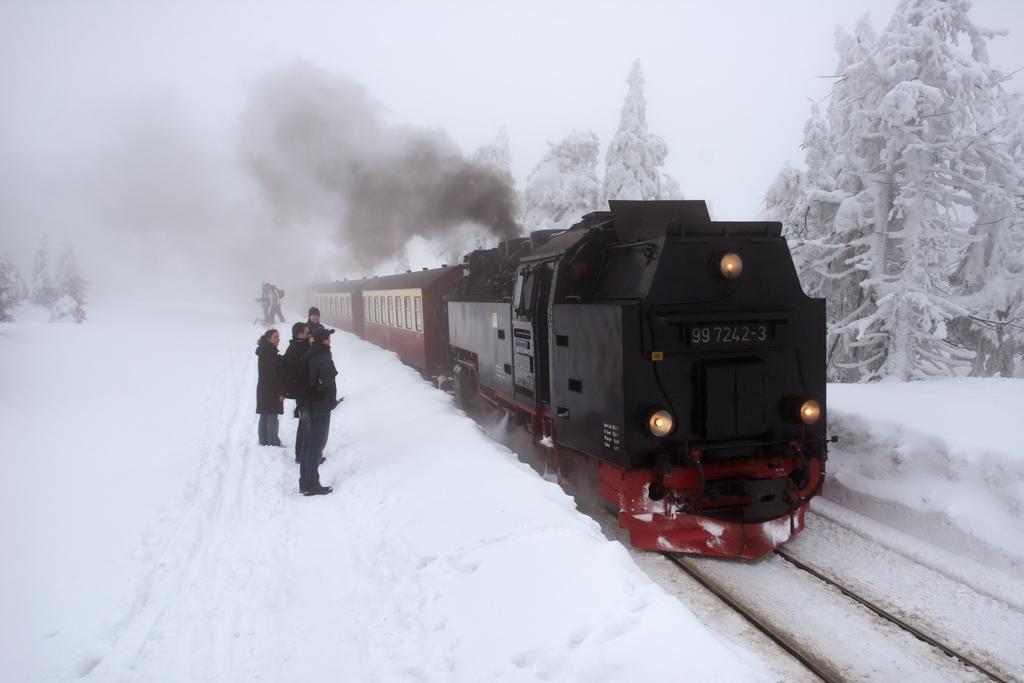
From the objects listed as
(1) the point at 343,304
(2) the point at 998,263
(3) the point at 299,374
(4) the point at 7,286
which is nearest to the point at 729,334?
(3) the point at 299,374

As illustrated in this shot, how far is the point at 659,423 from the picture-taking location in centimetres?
549

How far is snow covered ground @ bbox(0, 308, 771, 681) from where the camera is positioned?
3.84 meters

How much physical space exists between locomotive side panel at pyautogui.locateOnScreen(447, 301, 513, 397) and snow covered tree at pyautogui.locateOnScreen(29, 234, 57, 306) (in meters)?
50.2

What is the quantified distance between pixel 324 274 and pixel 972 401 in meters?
56.8

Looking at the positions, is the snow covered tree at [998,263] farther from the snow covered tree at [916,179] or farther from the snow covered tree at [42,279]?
the snow covered tree at [42,279]

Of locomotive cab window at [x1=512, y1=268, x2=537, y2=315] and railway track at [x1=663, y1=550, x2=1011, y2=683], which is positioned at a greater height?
locomotive cab window at [x1=512, y1=268, x2=537, y2=315]

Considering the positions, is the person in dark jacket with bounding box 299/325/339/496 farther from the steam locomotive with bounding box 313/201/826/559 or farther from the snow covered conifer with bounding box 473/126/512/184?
the snow covered conifer with bounding box 473/126/512/184

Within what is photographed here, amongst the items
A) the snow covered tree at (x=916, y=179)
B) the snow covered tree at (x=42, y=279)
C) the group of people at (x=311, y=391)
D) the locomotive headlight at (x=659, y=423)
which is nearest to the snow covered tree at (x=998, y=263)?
the snow covered tree at (x=916, y=179)

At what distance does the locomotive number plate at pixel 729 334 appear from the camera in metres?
5.65

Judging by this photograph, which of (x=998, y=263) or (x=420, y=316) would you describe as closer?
(x=998, y=263)

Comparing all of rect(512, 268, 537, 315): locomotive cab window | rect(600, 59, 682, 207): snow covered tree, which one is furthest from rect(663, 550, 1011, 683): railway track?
rect(600, 59, 682, 207): snow covered tree

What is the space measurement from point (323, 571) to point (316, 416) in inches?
96.8

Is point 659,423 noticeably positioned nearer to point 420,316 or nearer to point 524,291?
point 524,291

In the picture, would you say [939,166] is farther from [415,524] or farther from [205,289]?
[205,289]
